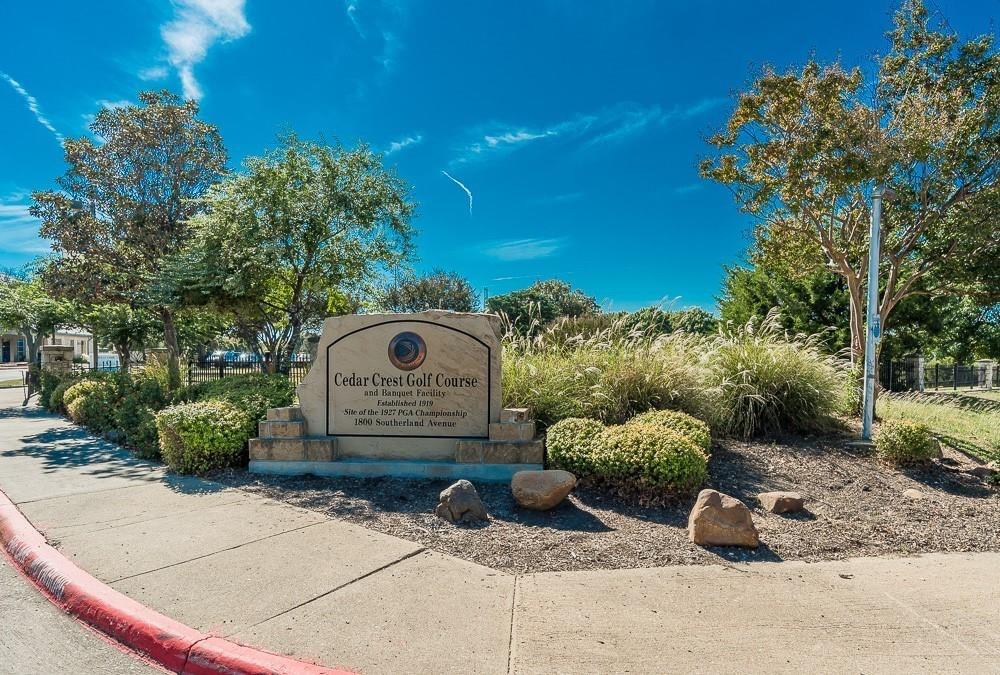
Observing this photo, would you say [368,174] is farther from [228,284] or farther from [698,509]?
[698,509]

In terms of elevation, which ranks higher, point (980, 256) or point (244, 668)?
point (980, 256)

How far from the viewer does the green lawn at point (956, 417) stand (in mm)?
8102

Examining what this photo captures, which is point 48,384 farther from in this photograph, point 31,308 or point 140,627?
point 140,627

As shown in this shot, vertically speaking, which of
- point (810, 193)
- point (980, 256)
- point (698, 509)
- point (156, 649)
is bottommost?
point (156, 649)

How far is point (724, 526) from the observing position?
15.5 feet

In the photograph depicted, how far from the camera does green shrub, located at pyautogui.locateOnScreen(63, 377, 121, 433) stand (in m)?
11.7

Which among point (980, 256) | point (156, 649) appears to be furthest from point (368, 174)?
point (980, 256)

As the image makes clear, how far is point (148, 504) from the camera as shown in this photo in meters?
6.07

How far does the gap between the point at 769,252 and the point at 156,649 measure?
14219 mm

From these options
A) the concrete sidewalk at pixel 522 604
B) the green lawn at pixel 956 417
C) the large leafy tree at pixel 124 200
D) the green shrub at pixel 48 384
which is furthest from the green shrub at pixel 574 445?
the green shrub at pixel 48 384

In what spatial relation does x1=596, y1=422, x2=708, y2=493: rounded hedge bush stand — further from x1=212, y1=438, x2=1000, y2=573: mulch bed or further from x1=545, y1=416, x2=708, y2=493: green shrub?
x1=212, y1=438, x2=1000, y2=573: mulch bed

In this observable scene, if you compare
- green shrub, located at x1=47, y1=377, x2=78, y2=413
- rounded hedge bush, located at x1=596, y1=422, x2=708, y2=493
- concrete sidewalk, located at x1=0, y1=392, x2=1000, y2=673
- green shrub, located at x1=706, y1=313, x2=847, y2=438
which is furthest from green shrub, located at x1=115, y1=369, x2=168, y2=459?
green shrub, located at x1=706, y1=313, x2=847, y2=438

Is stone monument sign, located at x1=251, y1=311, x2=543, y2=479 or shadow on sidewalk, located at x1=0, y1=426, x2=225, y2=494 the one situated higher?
stone monument sign, located at x1=251, y1=311, x2=543, y2=479

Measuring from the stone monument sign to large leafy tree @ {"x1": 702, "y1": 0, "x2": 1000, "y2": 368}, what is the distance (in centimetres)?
754
